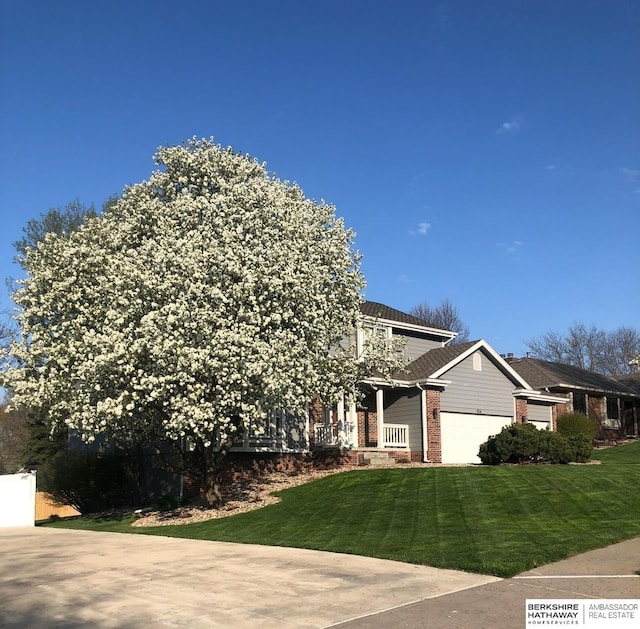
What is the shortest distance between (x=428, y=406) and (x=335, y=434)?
3.69 m

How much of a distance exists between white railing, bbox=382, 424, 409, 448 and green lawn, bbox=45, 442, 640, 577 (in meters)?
5.46

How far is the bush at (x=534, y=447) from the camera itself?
69.4ft

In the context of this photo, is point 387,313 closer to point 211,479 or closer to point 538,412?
point 538,412

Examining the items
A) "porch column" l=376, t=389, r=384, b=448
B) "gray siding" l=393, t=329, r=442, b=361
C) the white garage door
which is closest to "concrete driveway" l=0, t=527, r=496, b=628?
"porch column" l=376, t=389, r=384, b=448

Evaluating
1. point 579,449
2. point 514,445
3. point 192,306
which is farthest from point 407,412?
point 192,306

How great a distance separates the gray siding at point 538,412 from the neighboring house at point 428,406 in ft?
5.49

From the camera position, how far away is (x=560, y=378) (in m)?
36.2

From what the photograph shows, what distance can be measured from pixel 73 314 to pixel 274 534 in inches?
320

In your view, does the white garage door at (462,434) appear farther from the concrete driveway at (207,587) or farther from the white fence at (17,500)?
the concrete driveway at (207,587)

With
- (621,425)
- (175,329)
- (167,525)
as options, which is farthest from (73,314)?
(621,425)

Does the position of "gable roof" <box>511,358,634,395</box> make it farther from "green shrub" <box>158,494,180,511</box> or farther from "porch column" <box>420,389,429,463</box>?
"green shrub" <box>158,494,180,511</box>

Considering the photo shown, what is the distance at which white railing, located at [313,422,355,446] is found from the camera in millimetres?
23969

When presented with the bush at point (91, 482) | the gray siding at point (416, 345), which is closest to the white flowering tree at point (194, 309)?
the bush at point (91, 482)

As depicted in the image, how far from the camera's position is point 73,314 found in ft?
60.1
